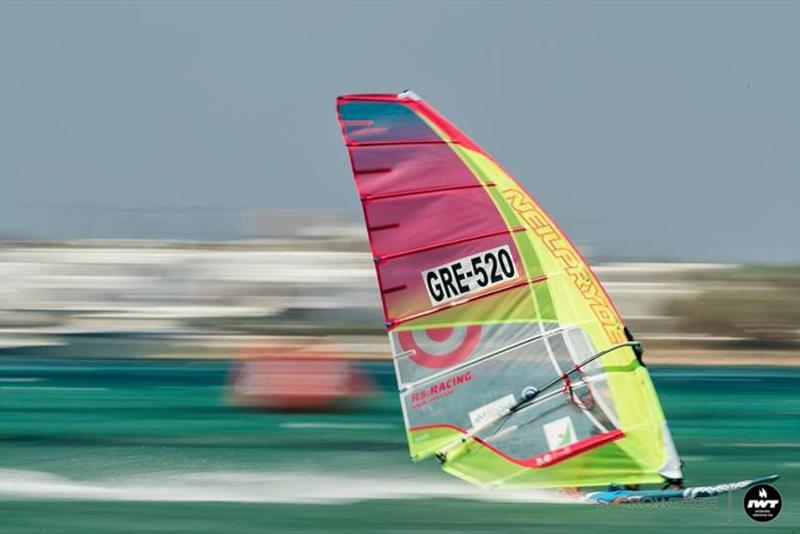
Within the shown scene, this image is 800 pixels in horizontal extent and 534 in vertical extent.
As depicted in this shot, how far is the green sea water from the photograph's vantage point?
7.61 metres

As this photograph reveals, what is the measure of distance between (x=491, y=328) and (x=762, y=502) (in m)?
1.40

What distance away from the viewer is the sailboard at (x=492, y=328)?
566 centimetres

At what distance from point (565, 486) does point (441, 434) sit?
550mm

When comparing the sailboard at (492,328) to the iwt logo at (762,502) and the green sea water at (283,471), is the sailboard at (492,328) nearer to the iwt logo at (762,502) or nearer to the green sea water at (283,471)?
the iwt logo at (762,502)

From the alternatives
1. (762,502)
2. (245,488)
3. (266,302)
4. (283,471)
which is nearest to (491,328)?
(762,502)

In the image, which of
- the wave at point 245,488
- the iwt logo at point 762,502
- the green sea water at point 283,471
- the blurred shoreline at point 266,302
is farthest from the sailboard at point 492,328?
the blurred shoreline at point 266,302

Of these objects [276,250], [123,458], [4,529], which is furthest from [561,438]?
[276,250]

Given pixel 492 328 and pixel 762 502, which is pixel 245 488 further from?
pixel 762 502

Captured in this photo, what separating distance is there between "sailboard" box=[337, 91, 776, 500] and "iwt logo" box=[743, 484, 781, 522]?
344mm

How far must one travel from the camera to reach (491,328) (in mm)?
5844

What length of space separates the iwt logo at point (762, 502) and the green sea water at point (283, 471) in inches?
34.9

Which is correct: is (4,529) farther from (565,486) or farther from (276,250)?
(276,250)

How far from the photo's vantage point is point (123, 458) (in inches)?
455

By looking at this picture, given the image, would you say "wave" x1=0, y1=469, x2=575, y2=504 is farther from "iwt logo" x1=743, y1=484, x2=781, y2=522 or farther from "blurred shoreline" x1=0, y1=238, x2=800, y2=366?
"blurred shoreline" x1=0, y1=238, x2=800, y2=366
